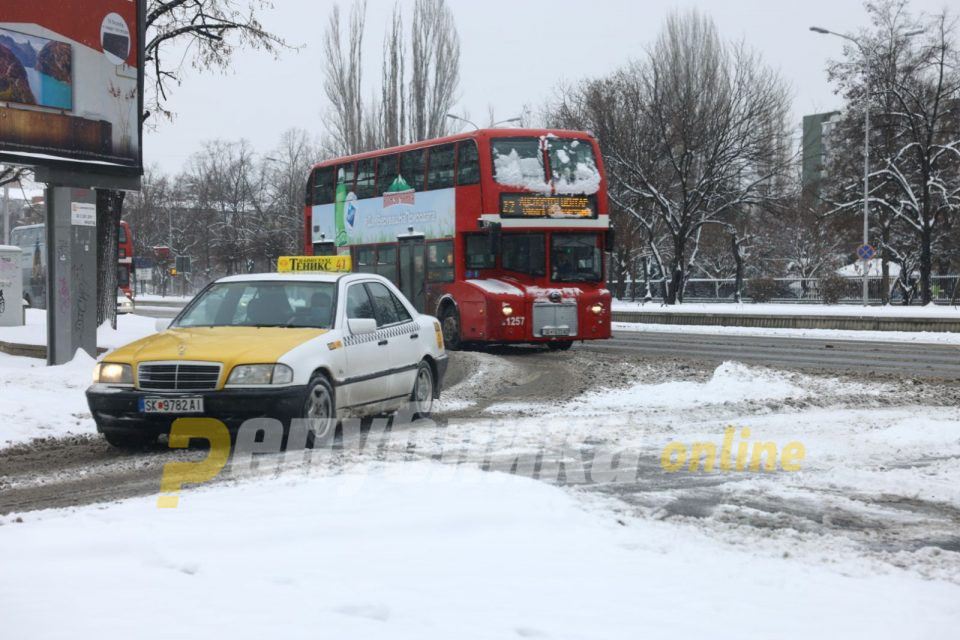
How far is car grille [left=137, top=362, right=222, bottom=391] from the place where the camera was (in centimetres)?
844

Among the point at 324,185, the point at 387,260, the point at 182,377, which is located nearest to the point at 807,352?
the point at 387,260

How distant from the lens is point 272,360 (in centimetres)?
846

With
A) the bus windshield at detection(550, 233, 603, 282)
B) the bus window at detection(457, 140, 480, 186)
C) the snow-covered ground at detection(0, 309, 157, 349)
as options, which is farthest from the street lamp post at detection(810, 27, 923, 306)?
the snow-covered ground at detection(0, 309, 157, 349)

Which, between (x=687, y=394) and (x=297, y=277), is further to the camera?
(x=687, y=394)

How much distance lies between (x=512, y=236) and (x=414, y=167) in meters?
3.00

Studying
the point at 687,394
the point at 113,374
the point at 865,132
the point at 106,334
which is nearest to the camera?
the point at 113,374

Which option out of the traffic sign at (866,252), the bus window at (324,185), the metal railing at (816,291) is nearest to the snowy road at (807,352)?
the bus window at (324,185)

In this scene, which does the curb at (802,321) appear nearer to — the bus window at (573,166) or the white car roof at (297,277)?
the bus window at (573,166)

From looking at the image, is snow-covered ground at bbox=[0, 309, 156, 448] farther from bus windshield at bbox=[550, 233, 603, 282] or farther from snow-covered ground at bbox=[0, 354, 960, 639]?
bus windshield at bbox=[550, 233, 603, 282]

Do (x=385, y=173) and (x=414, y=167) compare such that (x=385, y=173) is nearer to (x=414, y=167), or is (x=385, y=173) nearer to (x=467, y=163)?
(x=414, y=167)

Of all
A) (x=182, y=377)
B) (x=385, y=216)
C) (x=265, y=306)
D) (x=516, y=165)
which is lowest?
(x=182, y=377)

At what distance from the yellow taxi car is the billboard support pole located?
541 centimetres

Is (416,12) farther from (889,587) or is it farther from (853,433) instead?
(889,587)

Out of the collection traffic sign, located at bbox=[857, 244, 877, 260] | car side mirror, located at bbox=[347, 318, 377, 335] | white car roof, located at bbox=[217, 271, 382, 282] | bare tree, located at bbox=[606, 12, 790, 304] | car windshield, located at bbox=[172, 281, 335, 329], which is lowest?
car side mirror, located at bbox=[347, 318, 377, 335]
